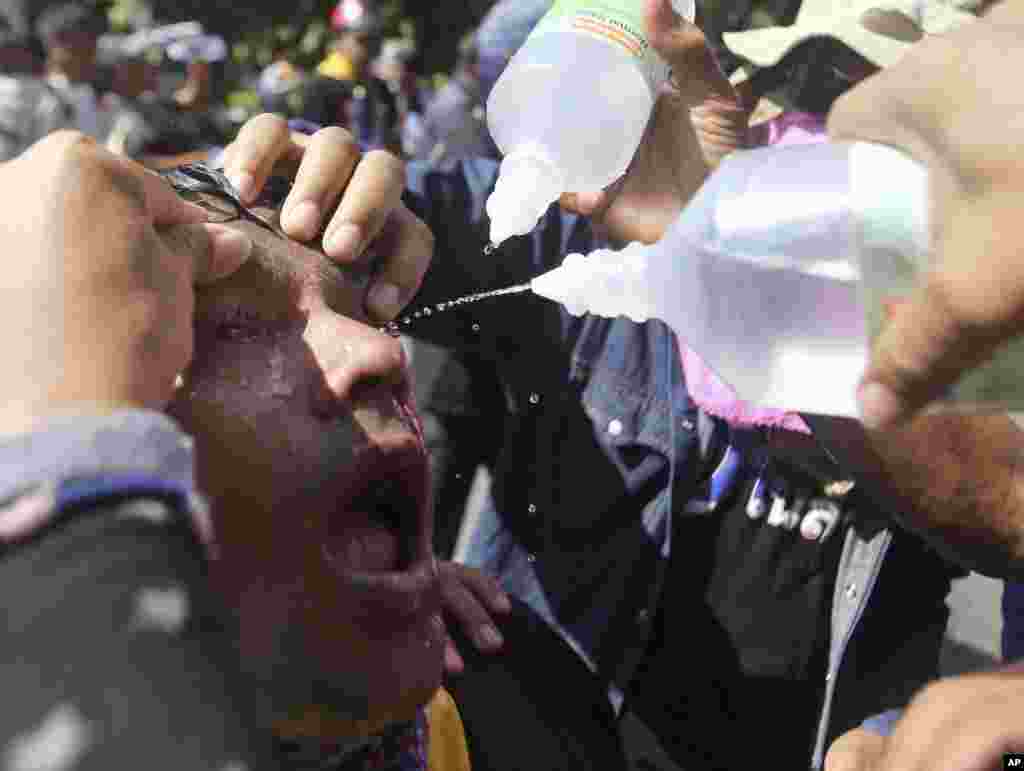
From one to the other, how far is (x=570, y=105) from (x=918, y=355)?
0.83 metres

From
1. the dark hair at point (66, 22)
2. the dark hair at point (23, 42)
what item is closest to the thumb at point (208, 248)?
the dark hair at point (23, 42)

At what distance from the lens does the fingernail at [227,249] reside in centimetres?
105

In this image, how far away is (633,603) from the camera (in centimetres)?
186

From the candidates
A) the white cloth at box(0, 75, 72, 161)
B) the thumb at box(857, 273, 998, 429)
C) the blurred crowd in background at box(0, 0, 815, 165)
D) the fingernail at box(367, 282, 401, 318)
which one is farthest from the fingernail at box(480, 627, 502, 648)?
the white cloth at box(0, 75, 72, 161)

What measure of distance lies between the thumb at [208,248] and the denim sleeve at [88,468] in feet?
0.97

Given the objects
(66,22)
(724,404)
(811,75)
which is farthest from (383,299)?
(66,22)

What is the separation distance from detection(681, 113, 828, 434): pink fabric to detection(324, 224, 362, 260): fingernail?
1.99 ft

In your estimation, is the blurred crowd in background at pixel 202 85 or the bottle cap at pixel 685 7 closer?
the bottle cap at pixel 685 7

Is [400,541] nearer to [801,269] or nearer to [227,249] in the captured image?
[227,249]

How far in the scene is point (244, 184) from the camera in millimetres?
1420

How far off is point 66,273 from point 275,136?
2.57 feet

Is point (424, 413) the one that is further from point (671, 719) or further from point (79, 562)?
point (79, 562)

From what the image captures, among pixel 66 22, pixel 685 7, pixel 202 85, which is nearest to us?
pixel 685 7

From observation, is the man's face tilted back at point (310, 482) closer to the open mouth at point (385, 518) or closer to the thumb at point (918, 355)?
the open mouth at point (385, 518)
